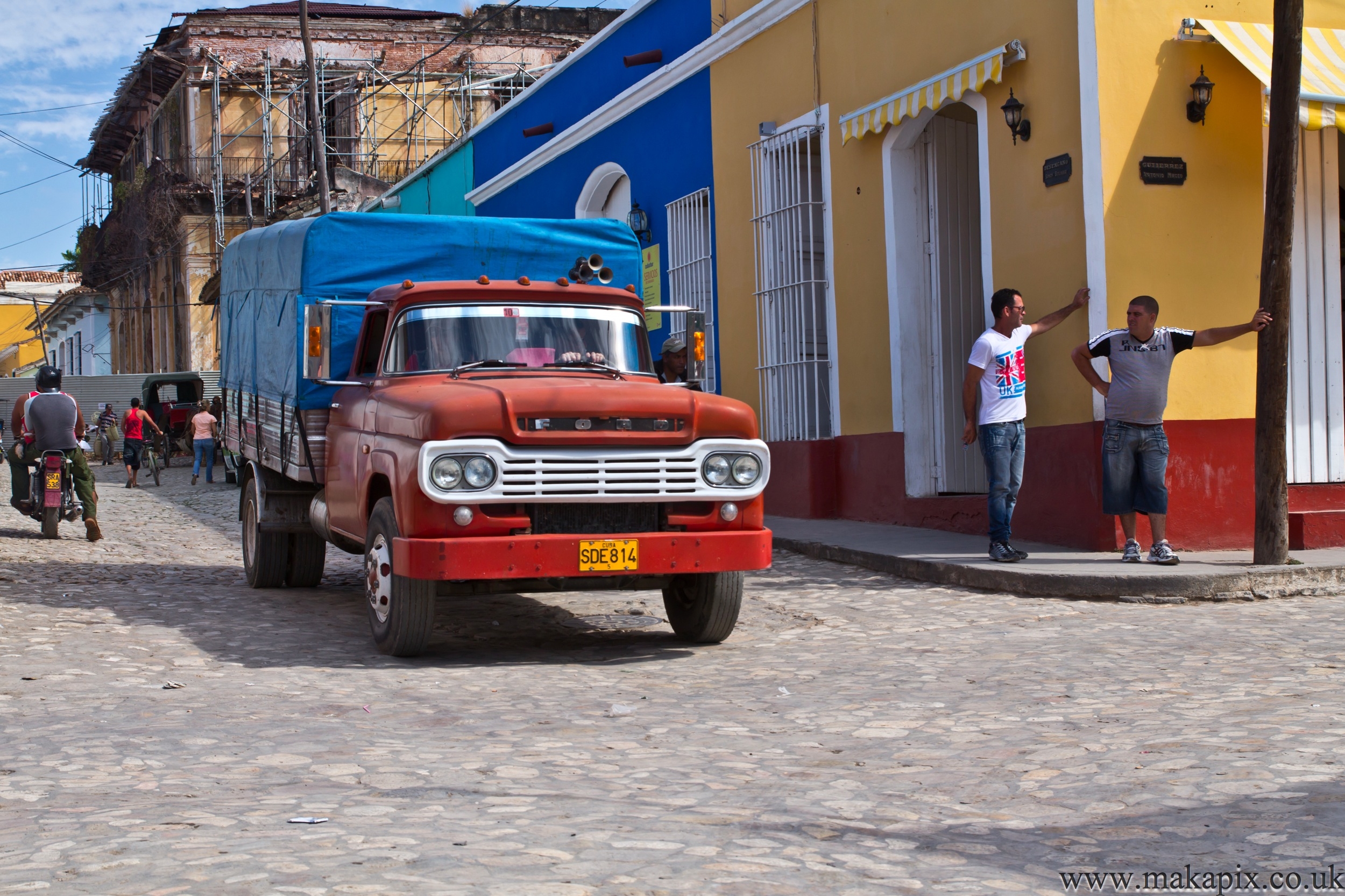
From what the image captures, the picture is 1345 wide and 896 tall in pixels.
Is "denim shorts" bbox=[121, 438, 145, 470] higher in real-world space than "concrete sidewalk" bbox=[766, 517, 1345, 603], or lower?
higher

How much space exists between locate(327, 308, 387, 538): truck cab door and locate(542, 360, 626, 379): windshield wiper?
98cm

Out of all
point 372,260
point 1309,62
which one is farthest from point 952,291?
point 372,260

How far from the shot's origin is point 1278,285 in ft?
29.3

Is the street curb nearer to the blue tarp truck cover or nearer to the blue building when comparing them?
the blue tarp truck cover

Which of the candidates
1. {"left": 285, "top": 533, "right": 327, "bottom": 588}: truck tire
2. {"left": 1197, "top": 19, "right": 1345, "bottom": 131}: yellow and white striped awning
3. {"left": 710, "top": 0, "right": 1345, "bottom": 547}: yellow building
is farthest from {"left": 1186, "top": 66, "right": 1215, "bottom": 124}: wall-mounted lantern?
{"left": 285, "top": 533, "right": 327, "bottom": 588}: truck tire

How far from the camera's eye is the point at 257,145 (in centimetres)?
3962

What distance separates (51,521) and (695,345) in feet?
26.7

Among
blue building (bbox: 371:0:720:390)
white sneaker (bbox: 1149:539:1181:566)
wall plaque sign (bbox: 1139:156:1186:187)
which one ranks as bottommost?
white sneaker (bbox: 1149:539:1181:566)

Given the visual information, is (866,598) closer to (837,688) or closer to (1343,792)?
(837,688)

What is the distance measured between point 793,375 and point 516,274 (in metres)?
5.16

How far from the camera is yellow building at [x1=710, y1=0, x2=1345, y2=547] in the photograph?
991cm

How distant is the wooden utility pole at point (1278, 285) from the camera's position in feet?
28.9

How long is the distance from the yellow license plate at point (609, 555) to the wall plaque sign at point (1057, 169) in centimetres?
511

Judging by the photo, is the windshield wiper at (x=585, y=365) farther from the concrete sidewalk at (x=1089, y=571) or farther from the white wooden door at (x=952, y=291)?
the white wooden door at (x=952, y=291)
